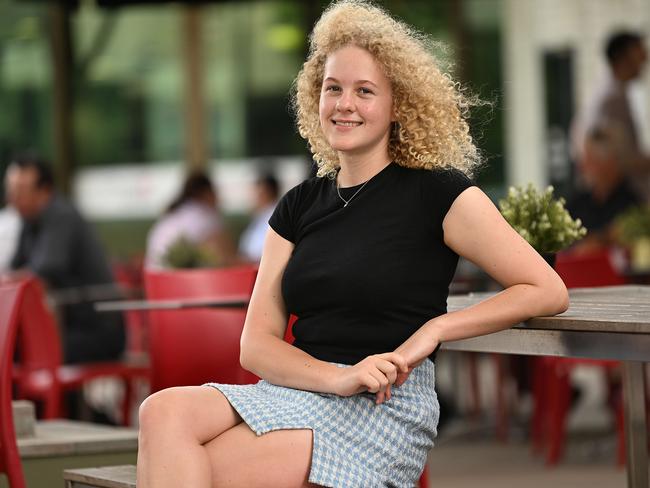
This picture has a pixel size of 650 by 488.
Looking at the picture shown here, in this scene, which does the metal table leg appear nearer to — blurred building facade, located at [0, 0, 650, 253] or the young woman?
the young woman

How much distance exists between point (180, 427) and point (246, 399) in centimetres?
18

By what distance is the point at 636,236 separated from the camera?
6.21 m

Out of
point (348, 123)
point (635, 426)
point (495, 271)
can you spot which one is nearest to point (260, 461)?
point (495, 271)

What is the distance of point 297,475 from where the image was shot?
2539mm

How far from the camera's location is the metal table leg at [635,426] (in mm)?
3102

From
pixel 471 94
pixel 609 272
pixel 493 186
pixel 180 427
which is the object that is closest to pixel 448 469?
pixel 609 272

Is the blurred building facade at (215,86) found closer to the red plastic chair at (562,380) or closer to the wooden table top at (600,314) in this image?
the red plastic chair at (562,380)

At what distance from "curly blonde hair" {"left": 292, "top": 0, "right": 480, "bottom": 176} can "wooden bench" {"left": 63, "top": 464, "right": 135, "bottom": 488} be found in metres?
0.81

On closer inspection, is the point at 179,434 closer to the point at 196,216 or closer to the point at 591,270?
the point at 591,270

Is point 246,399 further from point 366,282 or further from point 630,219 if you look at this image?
point 630,219

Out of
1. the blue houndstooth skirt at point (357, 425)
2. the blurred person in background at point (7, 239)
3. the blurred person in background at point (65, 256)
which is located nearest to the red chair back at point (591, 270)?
the blurred person in background at point (65, 256)

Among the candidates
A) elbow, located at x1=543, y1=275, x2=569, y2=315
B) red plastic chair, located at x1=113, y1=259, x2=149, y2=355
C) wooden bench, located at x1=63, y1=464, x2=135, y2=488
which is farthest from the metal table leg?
red plastic chair, located at x1=113, y1=259, x2=149, y2=355

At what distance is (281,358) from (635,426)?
2.93ft

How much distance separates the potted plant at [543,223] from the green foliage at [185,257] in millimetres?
3012
